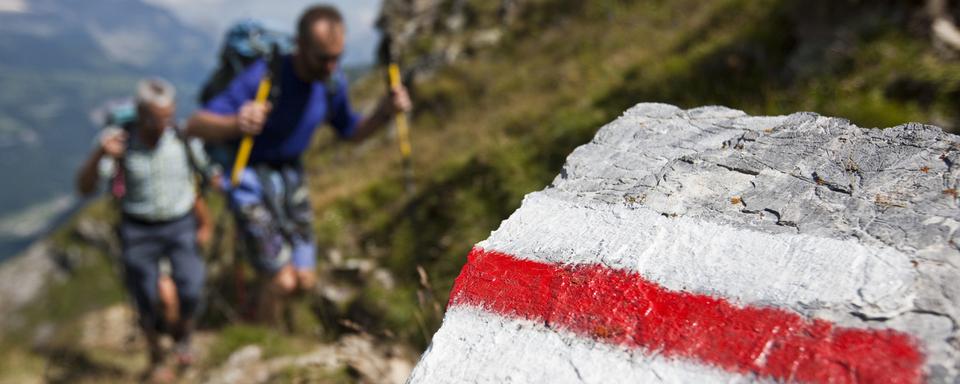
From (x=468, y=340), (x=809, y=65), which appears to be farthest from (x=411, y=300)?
(x=809, y=65)

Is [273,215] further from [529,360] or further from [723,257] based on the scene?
[723,257]

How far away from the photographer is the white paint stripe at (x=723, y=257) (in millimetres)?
1194

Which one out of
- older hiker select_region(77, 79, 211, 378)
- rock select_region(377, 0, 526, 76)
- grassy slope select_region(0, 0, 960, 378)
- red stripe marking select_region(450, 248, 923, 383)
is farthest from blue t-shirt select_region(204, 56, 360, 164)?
rock select_region(377, 0, 526, 76)

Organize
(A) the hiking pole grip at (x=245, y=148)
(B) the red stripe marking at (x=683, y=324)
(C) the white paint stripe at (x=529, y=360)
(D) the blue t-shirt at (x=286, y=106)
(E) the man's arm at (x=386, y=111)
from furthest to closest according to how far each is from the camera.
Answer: (E) the man's arm at (x=386, y=111), (D) the blue t-shirt at (x=286, y=106), (A) the hiking pole grip at (x=245, y=148), (C) the white paint stripe at (x=529, y=360), (B) the red stripe marking at (x=683, y=324)

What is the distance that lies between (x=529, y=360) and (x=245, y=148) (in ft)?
12.9

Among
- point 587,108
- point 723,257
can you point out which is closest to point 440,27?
point 587,108

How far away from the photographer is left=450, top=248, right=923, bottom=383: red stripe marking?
108 cm

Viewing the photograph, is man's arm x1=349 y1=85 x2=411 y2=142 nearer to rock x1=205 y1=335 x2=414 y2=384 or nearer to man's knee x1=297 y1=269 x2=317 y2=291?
man's knee x1=297 y1=269 x2=317 y2=291

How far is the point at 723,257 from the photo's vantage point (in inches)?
54.2

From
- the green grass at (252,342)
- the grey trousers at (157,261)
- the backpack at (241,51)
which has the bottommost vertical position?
the green grass at (252,342)

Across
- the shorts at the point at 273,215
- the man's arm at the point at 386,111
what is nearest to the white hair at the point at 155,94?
the shorts at the point at 273,215

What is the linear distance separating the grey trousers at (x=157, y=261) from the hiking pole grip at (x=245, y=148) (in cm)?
99

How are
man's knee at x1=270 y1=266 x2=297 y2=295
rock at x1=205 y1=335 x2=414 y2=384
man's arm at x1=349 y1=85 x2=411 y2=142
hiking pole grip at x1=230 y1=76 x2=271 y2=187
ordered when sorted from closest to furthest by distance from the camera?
rock at x1=205 y1=335 x2=414 y2=384 → hiking pole grip at x1=230 y1=76 x2=271 y2=187 → man's arm at x1=349 y1=85 x2=411 y2=142 → man's knee at x1=270 y1=266 x2=297 y2=295

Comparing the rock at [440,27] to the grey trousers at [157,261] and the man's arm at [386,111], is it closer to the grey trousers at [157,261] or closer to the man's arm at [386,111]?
the man's arm at [386,111]
